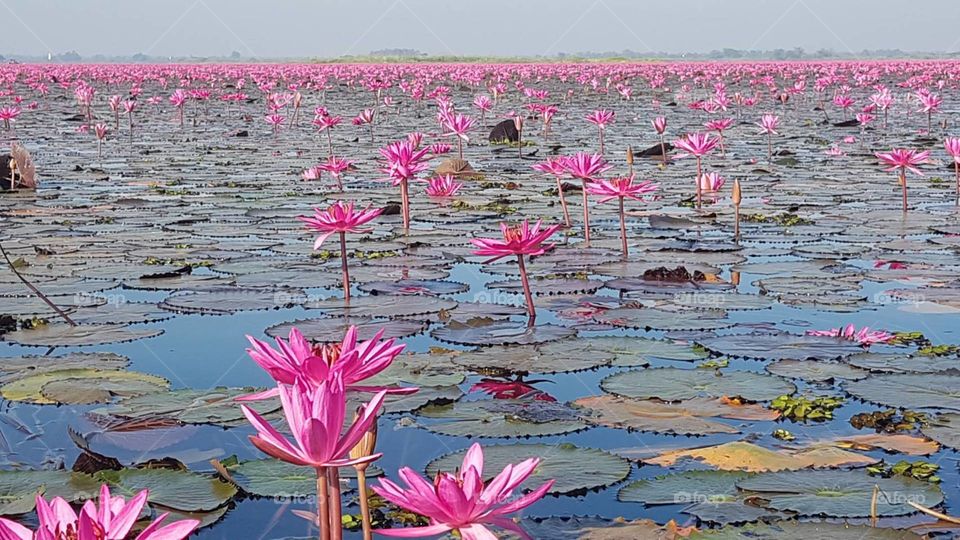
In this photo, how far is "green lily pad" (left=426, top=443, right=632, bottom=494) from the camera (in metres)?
2.03

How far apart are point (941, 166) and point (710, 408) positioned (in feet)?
21.9

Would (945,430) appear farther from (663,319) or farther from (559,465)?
(663,319)

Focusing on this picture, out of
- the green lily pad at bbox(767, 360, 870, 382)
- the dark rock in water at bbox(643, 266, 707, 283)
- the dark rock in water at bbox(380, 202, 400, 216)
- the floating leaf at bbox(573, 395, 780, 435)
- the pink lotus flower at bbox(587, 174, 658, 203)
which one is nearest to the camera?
the floating leaf at bbox(573, 395, 780, 435)

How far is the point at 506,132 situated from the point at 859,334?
26.6 ft

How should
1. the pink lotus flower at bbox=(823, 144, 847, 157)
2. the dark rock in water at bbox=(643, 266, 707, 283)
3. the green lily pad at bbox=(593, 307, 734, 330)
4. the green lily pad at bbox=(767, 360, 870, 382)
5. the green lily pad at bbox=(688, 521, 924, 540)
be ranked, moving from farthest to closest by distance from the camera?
the pink lotus flower at bbox=(823, 144, 847, 157) < the dark rock in water at bbox=(643, 266, 707, 283) < the green lily pad at bbox=(593, 307, 734, 330) < the green lily pad at bbox=(767, 360, 870, 382) < the green lily pad at bbox=(688, 521, 924, 540)

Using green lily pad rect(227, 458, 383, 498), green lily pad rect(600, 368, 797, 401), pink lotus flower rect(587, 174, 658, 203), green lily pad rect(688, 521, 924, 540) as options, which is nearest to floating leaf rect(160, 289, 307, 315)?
pink lotus flower rect(587, 174, 658, 203)

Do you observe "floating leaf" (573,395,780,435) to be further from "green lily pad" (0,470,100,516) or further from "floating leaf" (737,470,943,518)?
"green lily pad" (0,470,100,516)

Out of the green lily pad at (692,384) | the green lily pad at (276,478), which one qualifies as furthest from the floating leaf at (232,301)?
the green lily pad at (276,478)

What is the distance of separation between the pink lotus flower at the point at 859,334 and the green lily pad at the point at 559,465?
3.99 ft

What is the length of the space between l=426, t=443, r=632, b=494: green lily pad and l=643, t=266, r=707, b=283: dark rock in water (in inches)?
73.7

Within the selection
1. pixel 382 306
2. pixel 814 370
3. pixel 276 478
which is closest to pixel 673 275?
pixel 382 306

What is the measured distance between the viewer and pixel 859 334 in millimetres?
3121

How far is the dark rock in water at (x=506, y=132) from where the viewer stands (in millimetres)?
10984

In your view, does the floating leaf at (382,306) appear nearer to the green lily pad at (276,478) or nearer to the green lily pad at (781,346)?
the green lily pad at (781,346)
